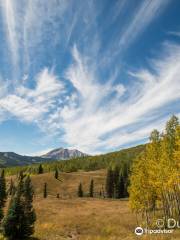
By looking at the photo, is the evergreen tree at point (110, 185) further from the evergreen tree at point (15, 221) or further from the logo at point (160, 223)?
the evergreen tree at point (15, 221)

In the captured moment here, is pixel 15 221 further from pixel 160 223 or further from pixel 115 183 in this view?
pixel 115 183

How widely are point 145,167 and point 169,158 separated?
8502mm

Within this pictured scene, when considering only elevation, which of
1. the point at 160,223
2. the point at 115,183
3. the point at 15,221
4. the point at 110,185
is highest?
the point at 115,183

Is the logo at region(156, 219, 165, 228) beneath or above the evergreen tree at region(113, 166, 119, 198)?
beneath

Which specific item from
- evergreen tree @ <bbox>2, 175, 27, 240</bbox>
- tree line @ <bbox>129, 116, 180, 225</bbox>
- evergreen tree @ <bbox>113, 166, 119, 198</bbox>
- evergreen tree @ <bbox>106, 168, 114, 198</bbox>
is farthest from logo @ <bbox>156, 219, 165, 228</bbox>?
evergreen tree @ <bbox>106, 168, 114, 198</bbox>

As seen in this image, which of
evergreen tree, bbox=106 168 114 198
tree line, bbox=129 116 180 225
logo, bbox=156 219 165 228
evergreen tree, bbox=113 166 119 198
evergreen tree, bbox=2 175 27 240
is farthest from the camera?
Result: evergreen tree, bbox=106 168 114 198

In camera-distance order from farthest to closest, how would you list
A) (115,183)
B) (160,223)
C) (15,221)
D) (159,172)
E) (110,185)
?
1. (110,185)
2. (115,183)
3. (160,223)
4. (159,172)
5. (15,221)

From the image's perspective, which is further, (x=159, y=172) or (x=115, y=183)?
(x=115, y=183)

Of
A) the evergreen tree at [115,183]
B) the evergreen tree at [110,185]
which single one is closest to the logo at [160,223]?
the evergreen tree at [115,183]

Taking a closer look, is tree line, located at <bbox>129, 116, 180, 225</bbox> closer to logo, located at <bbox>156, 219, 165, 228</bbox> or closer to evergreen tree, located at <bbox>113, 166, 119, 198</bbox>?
logo, located at <bbox>156, 219, 165, 228</bbox>

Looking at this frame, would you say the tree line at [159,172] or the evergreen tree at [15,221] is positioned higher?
the tree line at [159,172]

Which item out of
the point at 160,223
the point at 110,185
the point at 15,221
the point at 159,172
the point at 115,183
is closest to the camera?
the point at 15,221

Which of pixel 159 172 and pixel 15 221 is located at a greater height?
pixel 159 172

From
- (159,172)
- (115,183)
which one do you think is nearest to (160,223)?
(159,172)
